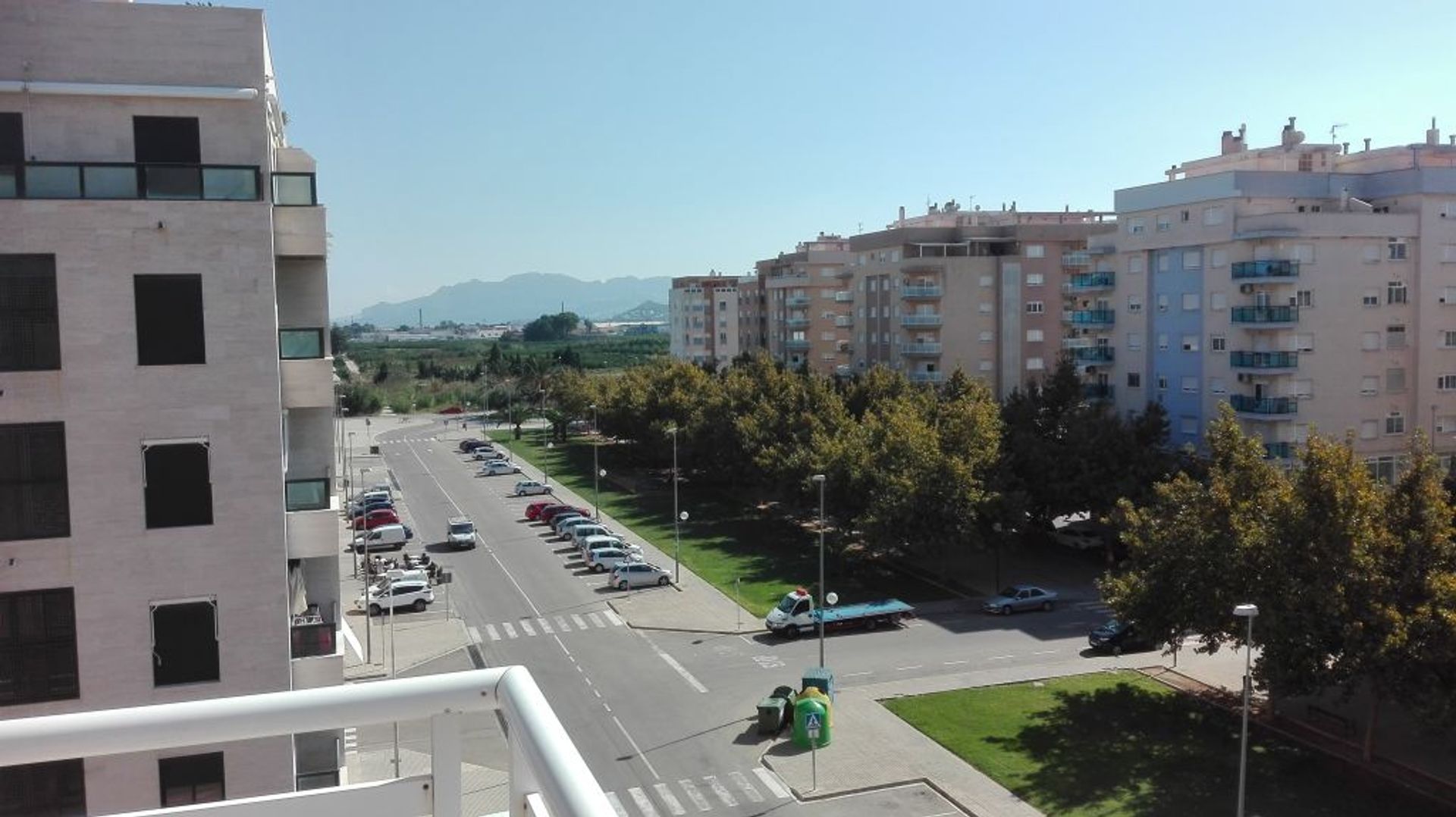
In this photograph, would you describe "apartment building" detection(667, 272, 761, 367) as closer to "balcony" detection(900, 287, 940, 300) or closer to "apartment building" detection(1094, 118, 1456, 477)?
"balcony" detection(900, 287, 940, 300)

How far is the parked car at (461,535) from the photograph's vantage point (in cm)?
5225

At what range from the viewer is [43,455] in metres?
12.3

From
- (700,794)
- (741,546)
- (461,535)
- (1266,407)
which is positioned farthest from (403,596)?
(1266,407)

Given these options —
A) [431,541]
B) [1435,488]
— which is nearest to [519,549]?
[431,541]

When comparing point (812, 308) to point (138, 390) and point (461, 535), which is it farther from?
point (138, 390)

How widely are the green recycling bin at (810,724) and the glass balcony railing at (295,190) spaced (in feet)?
52.0

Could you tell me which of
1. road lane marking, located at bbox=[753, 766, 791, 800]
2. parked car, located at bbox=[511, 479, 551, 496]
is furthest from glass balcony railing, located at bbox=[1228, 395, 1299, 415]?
parked car, located at bbox=[511, 479, 551, 496]

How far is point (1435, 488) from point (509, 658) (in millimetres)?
24963

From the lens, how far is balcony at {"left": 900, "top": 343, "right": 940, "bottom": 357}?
7038cm

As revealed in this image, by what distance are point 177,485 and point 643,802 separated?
14.1 m

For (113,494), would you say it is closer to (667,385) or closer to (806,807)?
(806,807)

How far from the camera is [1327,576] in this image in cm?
2355

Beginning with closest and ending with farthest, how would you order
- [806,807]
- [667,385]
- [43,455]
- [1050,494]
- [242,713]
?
[242,713] → [43,455] → [806,807] → [1050,494] → [667,385]

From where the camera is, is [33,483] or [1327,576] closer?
[33,483]
